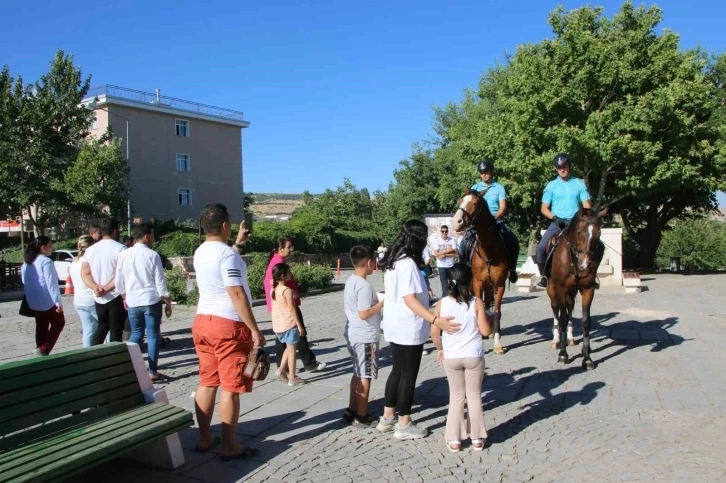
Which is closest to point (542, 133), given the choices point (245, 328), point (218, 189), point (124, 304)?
point (124, 304)

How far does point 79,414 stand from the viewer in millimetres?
4383

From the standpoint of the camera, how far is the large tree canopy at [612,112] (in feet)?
81.0

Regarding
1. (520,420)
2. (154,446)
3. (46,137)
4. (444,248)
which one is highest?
(46,137)

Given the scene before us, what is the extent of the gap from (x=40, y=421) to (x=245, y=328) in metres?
1.53

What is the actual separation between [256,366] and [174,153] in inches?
1909

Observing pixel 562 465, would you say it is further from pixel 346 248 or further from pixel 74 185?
pixel 346 248

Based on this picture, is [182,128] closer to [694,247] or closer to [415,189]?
[415,189]

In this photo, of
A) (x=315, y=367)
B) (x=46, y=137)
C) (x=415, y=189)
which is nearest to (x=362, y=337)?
(x=315, y=367)

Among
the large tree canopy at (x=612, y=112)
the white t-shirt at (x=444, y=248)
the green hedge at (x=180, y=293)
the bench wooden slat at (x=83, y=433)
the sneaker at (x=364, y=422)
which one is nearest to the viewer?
the bench wooden slat at (x=83, y=433)

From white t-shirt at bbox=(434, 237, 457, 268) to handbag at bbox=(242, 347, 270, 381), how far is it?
27.5ft

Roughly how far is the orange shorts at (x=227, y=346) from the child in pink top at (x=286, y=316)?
2.44 m

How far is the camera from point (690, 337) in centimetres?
1058

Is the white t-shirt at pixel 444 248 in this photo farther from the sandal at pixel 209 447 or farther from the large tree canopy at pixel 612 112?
the large tree canopy at pixel 612 112

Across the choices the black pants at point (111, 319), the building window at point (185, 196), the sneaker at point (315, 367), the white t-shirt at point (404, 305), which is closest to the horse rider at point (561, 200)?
the sneaker at point (315, 367)
